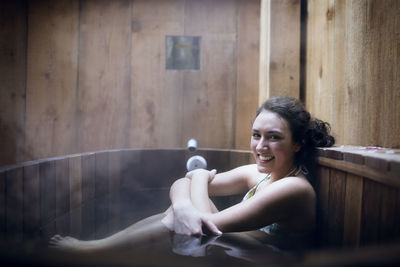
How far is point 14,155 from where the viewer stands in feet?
8.20

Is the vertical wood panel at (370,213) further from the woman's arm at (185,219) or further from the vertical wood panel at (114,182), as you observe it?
the vertical wood panel at (114,182)

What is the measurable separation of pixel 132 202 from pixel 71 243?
781 mm

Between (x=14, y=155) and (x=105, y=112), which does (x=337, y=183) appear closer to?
(x=105, y=112)

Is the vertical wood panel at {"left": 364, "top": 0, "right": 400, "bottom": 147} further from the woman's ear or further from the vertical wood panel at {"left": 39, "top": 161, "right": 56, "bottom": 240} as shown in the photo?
the vertical wood panel at {"left": 39, "top": 161, "right": 56, "bottom": 240}

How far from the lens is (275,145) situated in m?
1.32

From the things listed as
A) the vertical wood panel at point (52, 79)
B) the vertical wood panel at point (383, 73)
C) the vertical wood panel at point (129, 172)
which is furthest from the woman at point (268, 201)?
the vertical wood panel at point (52, 79)

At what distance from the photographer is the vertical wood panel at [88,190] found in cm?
151

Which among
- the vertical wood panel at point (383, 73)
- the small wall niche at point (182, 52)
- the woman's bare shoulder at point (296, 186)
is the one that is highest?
the small wall niche at point (182, 52)

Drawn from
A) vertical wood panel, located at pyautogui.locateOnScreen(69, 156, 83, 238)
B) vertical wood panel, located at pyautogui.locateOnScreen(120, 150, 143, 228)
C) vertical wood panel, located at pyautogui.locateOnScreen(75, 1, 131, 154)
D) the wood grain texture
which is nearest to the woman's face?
vertical wood panel, located at pyautogui.locateOnScreen(69, 156, 83, 238)

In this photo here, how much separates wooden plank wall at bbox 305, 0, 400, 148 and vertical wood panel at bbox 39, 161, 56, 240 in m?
1.51

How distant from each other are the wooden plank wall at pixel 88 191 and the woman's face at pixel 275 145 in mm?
748

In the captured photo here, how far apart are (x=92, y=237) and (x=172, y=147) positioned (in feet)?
4.83

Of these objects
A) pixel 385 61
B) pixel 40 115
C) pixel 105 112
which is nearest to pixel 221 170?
pixel 105 112

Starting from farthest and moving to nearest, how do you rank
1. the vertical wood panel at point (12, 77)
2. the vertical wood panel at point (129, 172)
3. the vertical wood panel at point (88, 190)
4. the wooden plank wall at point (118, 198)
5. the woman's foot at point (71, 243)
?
the vertical wood panel at point (12, 77) < the vertical wood panel at point (129, 172) < the vertical wood panel at point (88, 190) < the woman's foot at point (71, 243) < the wooden plank wall at point (118, 198)
